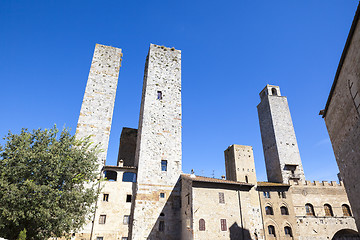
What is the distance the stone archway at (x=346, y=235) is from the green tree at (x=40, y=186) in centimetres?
3030

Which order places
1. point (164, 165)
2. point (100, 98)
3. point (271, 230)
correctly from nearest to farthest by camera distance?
point (164, 165)
point (271, 230)
point (100, 98)

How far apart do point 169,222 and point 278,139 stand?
2143 centimetres

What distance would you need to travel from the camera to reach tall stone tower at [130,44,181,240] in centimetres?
2308

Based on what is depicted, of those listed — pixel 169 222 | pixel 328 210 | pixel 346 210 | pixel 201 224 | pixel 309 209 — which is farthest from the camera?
pixel 346 210

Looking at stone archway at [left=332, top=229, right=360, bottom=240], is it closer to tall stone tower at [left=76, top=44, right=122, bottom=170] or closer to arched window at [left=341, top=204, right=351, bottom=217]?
arched window at [left=341, top=204, right=351, bottom=217]

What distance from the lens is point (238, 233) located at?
21125 mm

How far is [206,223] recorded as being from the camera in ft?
67.5

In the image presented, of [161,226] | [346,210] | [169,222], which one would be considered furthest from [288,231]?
[161,226]

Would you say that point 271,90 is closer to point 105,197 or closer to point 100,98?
point 100,98

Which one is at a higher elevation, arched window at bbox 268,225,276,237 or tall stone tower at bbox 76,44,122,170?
tall stone tower at bbox 76,44,122,170

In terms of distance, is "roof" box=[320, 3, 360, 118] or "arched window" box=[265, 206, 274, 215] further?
"arched window" box=[265, 206, 274, 215]

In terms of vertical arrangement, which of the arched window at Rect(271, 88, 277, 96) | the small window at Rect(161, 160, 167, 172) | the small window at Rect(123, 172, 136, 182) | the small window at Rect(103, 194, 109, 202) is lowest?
the small window at Rect(103, 194, 109, 202)

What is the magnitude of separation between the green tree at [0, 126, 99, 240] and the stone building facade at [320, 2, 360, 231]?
18425mm

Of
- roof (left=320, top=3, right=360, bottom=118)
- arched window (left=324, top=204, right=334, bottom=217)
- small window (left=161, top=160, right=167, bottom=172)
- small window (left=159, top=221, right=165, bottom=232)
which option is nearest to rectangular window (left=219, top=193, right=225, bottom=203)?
small window (left=159, top=221, right=165, bottom=232)
